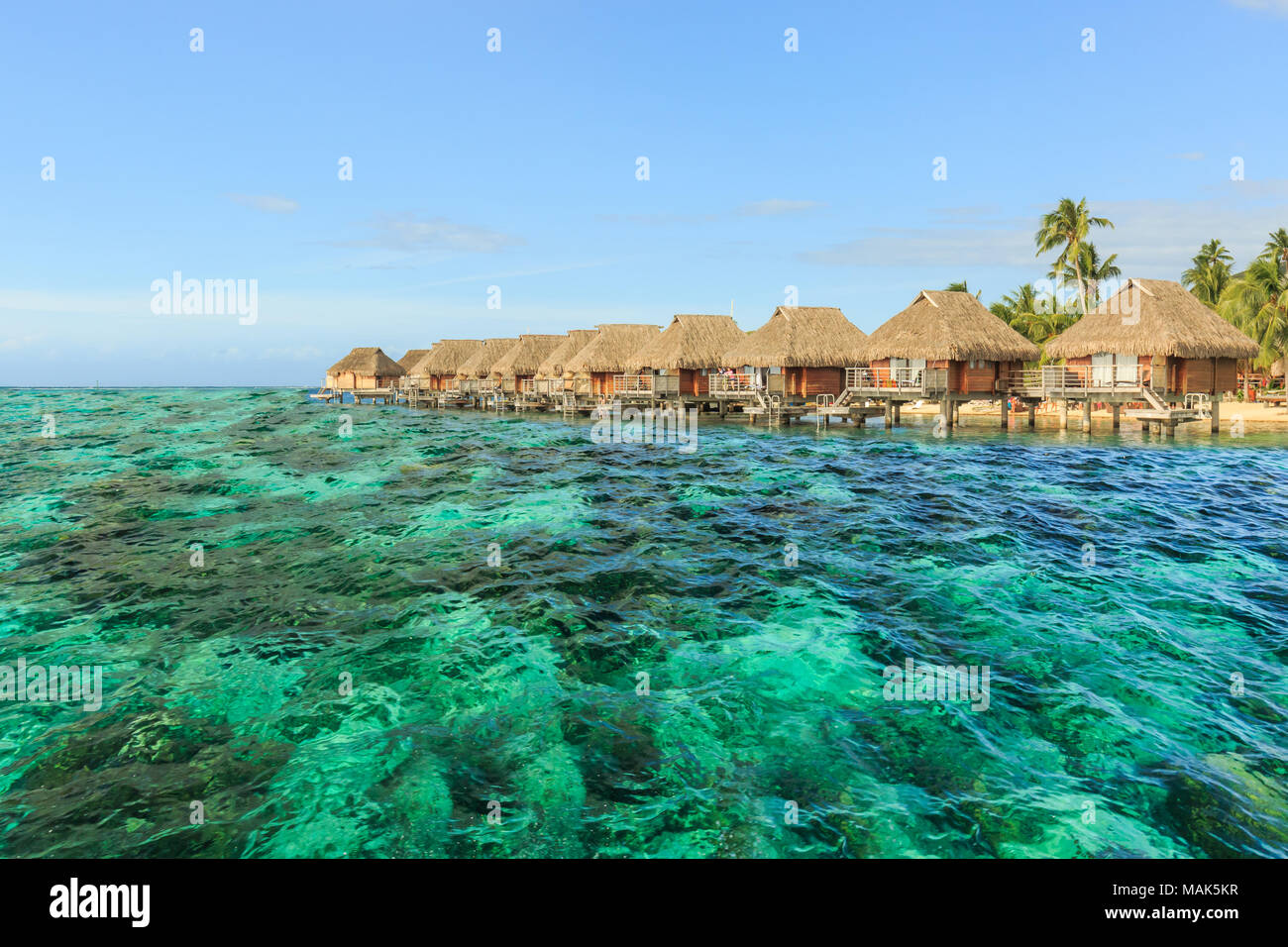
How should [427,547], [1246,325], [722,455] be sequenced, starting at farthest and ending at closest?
[1246,325]
[722,455]
[427,547]

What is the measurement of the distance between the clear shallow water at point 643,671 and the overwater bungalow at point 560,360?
130 feet

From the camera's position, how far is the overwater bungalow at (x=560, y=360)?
54.7 metres

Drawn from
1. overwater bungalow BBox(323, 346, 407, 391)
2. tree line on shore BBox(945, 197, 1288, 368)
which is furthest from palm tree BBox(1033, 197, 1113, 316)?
overwater bungalow BBox(323, 346, 407, 391)

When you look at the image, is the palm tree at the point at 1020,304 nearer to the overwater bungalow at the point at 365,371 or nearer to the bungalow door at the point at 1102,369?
the bungalow door at the point at 1102,369

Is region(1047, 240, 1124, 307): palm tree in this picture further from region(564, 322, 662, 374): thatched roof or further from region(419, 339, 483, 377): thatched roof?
region(419, 339, 483, 377): thatched roof

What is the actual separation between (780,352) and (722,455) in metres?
18.1

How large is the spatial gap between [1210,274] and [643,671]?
191 ft

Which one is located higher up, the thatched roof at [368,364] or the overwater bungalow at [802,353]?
the thatched roof at [368,364]

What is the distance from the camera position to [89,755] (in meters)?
5.47

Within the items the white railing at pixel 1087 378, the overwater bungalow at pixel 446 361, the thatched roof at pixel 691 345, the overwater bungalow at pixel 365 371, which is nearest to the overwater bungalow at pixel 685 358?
the thatched roof at pixel 691 345

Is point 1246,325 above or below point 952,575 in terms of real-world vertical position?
above

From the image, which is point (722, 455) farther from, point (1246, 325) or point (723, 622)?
point (1246, 325)

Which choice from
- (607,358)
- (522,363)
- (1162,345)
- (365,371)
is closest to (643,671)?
(1162,345)
